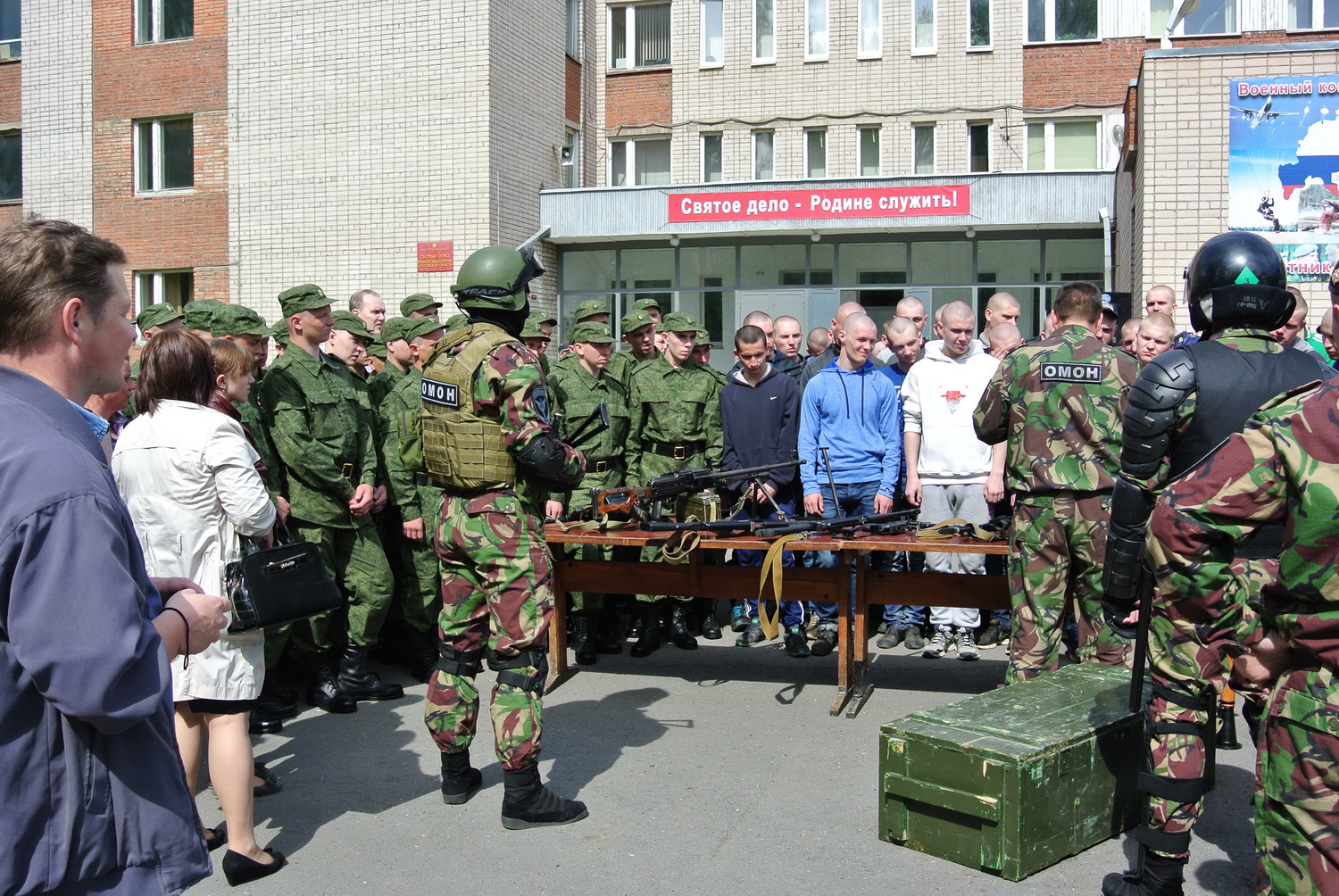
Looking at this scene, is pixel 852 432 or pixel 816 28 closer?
pixel 852 432

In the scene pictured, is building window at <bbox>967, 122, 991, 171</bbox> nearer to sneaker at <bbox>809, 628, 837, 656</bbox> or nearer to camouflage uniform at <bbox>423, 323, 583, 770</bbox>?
sneaker at <bbox>809, 628, 837, 656</bbox>

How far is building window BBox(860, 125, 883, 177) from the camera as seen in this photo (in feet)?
70.3

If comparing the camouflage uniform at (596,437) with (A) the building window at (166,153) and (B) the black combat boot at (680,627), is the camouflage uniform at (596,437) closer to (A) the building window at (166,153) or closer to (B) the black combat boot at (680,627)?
(B) the black combat boot at (680,627)

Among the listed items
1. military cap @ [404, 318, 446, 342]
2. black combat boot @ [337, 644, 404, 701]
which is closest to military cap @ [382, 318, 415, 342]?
military cap @ [404, 318, 446, 342]

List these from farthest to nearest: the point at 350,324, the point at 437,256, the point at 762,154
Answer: the point at 762,154
the point at 437,256
the point at 350,324

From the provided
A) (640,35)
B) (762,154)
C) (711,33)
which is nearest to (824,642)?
(762,154)

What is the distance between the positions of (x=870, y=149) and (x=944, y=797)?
19.0m

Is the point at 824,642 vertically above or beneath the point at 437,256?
beneath

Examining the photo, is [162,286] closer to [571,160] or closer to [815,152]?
[571,160]

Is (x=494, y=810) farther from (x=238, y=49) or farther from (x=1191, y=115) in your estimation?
(x=238, y=49)

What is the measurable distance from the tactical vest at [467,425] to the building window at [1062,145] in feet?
59.9

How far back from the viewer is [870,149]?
848 inches

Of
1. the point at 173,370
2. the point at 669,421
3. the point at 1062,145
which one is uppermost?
the point at 1062,145

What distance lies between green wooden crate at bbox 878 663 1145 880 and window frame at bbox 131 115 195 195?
2004cm
